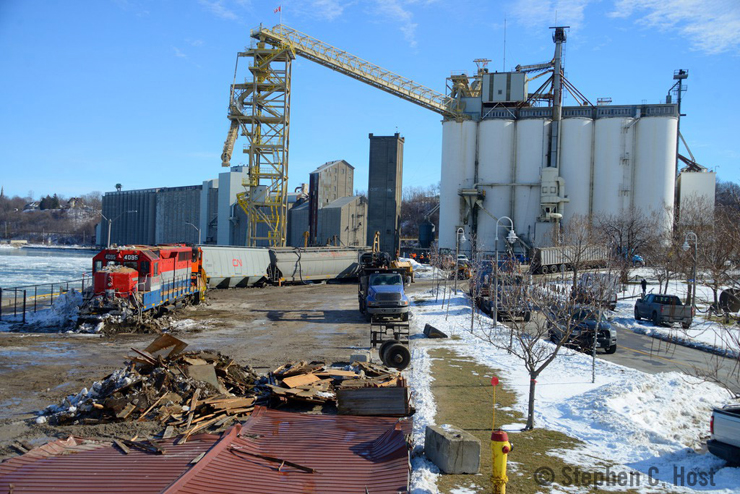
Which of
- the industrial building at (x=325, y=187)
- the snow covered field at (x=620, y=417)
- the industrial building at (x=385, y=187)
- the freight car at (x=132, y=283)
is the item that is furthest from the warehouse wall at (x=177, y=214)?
the snow covered field at (x=620, y=417)

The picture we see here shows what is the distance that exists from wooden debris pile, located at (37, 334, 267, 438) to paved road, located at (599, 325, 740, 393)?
45.4ft

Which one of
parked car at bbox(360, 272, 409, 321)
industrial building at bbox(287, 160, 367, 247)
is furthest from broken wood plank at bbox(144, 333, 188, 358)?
industrial building at bbox(287, 160, 367, 247)

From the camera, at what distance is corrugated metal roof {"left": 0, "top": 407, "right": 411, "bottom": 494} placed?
8.21 meters

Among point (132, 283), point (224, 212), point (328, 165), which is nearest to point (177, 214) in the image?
point (224, 212)

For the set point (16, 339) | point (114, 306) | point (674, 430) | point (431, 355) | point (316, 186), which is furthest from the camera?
point (316, 186)

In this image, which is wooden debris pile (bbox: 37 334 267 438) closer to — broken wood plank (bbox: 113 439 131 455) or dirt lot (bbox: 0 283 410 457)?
dirt lot (bbox: 0 283 410 457)

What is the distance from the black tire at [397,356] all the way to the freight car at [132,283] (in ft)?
44.0

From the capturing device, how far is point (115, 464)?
9.06 m

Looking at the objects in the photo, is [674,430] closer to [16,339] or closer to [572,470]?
[572,470]

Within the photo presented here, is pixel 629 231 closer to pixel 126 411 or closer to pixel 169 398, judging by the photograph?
pixel 169 398

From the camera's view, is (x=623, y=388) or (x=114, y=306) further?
(x=114, y=306)

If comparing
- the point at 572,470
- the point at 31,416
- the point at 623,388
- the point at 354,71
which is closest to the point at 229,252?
the point at 354,71

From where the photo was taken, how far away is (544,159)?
68.6 metres

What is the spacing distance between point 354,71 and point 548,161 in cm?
2677
